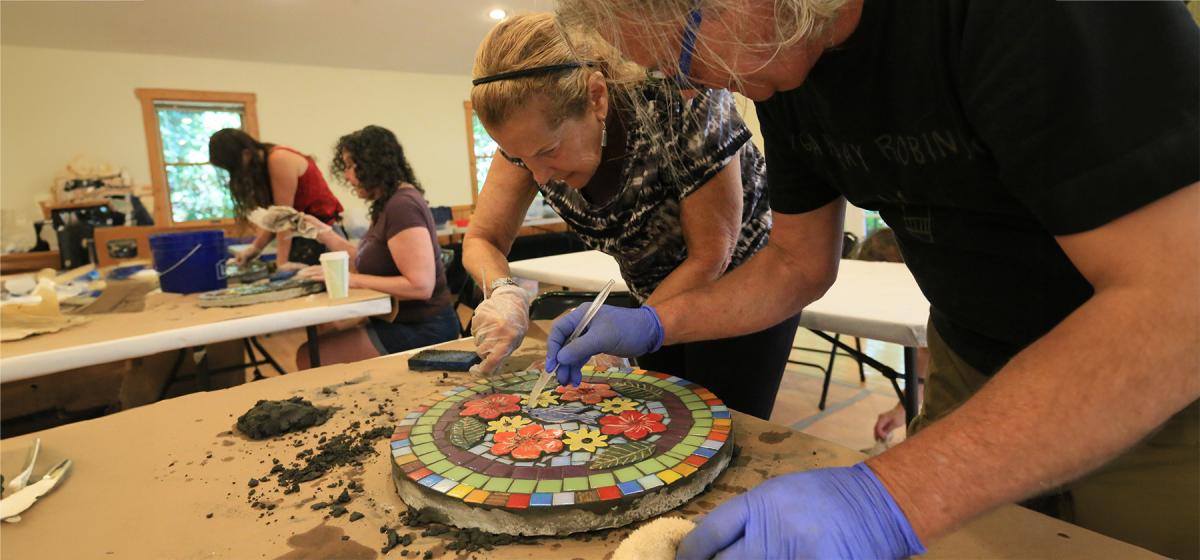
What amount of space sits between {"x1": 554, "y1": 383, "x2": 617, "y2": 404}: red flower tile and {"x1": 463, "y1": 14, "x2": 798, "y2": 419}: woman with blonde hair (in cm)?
2

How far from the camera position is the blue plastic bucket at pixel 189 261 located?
2.38 m

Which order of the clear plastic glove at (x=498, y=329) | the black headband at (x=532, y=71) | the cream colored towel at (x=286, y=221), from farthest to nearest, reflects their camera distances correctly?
1. the cream colored towel at (x=286, y=221)
2. the clear plastic glove at (x=498, y=329)
3. the black headband at (x=532, y=71)

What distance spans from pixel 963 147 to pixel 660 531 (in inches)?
20.6

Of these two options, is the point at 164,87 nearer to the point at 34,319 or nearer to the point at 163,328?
the point at 34,319

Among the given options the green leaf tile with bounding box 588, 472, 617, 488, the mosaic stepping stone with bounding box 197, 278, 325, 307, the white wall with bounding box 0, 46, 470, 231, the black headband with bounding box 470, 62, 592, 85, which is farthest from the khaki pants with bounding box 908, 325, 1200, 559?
the white wall with bounding box 0, 46, 470, 231

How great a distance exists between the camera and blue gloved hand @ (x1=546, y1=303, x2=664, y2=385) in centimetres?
Result: 104

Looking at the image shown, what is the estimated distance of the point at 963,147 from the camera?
27.3 inches

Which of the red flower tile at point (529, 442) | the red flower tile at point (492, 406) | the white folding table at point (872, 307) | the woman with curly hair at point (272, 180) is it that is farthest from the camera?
the woman with curly hair at point (272, 180)

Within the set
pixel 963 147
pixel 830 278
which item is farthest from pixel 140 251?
pixel 963 147

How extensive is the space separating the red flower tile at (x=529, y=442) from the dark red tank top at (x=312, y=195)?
8.89 ft

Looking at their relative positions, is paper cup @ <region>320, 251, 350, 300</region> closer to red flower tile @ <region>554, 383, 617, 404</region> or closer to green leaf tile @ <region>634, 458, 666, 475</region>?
red flower tile @ <region>554, 383, 617, 404</region>

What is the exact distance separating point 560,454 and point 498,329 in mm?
492

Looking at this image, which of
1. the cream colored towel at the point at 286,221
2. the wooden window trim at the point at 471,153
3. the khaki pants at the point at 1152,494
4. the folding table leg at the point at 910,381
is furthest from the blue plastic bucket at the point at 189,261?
the wooden window trim at the point at 471,153

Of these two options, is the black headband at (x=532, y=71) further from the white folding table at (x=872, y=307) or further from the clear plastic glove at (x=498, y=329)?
the white folding table at (x=872, y=307)
